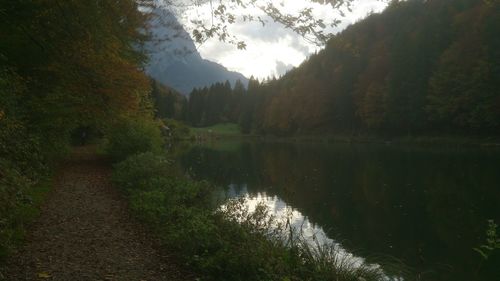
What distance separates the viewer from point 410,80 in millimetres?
54625

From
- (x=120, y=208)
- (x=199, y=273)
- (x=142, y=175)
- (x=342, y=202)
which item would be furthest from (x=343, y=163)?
(x=199, y=273)

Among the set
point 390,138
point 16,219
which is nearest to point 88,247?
point 16,219

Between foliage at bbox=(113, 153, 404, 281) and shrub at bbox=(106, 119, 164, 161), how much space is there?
11.3 meters

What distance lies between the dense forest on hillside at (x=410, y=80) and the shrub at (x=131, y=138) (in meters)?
10.8

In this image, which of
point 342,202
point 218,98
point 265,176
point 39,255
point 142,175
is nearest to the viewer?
point 39,255

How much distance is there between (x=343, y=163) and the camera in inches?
1142

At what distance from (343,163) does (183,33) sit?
2381 cm

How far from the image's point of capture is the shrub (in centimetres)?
2258

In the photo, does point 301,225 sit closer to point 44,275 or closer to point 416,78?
point 44,275

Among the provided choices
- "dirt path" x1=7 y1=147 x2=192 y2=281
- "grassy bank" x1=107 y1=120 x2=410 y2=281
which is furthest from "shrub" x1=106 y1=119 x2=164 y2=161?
"grassy bank" x1=107 y1=120 x2=410 y2=281

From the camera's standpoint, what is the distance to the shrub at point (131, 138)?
22.6 meters

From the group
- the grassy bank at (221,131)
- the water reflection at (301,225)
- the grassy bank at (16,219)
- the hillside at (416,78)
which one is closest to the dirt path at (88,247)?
the grassy bank at (16,219)

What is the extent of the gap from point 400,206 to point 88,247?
10164mm

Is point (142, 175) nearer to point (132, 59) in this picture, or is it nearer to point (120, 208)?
point (120, 208)
